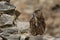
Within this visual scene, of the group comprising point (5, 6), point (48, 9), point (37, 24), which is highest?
point (5, 6)

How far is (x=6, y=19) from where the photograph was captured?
2816 millimetres

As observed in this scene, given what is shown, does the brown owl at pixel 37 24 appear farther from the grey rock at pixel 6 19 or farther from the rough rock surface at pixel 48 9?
the rough rock surface at pixel 48 9

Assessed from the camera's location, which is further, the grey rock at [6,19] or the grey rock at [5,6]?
the grey rock at [5,6]

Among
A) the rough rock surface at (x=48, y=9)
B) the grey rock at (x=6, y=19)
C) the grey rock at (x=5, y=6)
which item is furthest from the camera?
the rough rock surface at (x=48, y=9)

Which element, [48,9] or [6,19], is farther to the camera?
[48,9]

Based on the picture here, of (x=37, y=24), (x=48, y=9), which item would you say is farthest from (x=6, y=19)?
(x=48, y=9)

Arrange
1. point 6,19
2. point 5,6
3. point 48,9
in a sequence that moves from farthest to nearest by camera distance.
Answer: point 48,9 < point 5,6 < point 6,19

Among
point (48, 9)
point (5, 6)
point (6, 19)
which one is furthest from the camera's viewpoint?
point (48, 9)

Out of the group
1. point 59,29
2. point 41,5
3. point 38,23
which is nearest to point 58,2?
point 41,5

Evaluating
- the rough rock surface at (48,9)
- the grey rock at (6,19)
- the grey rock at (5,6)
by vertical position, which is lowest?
the rough rock surface at (48,9)

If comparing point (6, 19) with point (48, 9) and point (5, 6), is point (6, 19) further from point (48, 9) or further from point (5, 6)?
point (48, 9)

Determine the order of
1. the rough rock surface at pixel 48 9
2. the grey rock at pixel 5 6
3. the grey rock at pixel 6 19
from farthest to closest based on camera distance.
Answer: the rough rock surface at pixel 48 9
the grey rock at pixel 5 6
the grey rock at pixel 6 19

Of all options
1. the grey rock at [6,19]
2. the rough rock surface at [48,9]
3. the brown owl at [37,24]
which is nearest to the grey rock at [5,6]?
the grey rock at [6,19]

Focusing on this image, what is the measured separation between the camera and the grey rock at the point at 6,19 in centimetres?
278
